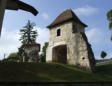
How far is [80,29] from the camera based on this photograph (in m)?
21.8

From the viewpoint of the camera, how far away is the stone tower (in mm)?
16828

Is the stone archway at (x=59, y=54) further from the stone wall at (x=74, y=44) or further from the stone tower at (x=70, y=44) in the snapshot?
the stone wall at (x=74, y=44)

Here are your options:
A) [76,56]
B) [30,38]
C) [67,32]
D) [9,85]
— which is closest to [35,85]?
[9,85]

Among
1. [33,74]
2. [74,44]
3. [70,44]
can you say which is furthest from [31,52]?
[33,74]

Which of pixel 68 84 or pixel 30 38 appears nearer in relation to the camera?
pixel 68 84

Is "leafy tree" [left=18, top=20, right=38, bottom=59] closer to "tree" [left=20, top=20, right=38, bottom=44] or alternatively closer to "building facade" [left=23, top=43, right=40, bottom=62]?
"tree" [left=20, top=20, right=38, bottom=44]

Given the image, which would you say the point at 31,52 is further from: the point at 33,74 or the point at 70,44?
Result: the point at 33,74

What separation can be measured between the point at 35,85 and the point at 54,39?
1505 centimetres

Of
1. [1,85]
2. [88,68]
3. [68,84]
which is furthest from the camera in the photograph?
[88,68]

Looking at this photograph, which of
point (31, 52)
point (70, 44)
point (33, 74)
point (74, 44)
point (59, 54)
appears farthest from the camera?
point (59, 54)

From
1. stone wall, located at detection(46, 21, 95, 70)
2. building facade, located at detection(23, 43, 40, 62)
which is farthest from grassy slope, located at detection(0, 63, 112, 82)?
stone wall, located at detection(46, 21, 95, 70)

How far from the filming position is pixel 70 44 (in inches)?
746

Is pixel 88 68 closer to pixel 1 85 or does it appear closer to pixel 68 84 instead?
pixel 68 84

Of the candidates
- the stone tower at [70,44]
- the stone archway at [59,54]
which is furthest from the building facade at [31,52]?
the stone archway at [59,54]
